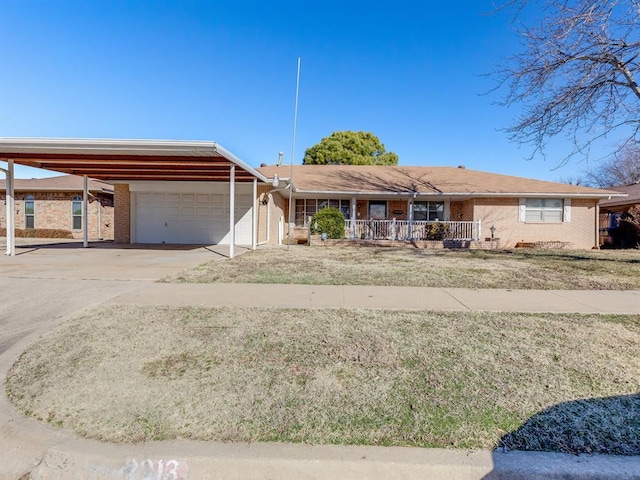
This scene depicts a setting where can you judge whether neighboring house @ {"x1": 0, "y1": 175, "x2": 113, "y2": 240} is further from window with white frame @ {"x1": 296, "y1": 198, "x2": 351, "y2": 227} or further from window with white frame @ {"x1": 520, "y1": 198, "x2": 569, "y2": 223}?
window with white frame @ {"x1": 520, "y1": 198, "x2": 569, "y2": 223}

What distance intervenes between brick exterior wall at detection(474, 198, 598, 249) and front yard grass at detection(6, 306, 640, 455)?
14423 mm

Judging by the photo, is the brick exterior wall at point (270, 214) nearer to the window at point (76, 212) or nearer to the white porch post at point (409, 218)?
the white porch post at point (409, 218)

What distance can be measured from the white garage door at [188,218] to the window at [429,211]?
9223 millimetres

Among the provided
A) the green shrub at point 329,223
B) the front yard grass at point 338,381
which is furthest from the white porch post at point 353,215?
the front yard grass at point 338,381

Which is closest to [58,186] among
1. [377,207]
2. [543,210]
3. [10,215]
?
[10,215]

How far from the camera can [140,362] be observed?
11.3 feet

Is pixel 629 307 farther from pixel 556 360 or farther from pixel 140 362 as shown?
pixel 140 362

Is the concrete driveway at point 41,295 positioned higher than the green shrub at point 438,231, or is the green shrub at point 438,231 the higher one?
the green shrub at point 438,231

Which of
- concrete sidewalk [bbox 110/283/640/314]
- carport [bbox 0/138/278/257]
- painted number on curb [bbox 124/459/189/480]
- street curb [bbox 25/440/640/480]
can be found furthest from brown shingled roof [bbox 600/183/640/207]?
painted number on curb [bbox 124/459/189/480]

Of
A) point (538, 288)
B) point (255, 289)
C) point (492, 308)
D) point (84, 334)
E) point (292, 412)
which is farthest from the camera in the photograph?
point (538, 288)

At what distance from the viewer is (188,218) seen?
17.1m

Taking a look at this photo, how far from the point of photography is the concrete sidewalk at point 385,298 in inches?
220

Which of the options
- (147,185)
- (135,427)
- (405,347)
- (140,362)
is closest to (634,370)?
(405,347)

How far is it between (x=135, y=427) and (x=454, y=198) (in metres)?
19.1
